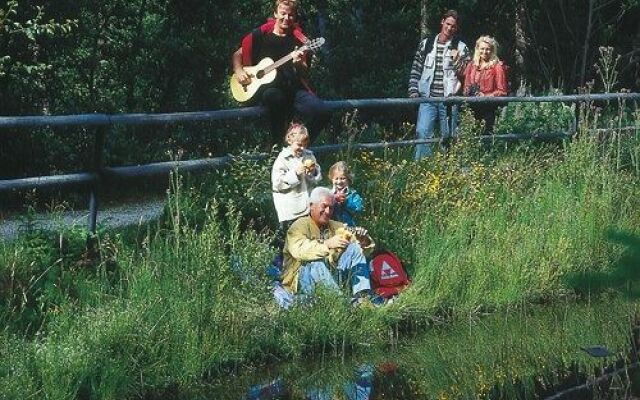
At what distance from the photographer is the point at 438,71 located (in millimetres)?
13078

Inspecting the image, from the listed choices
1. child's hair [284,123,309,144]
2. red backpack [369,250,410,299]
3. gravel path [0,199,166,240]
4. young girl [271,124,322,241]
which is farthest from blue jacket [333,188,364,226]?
gravel path [0,199,166,240]

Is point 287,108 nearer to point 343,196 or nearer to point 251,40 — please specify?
point 251,40

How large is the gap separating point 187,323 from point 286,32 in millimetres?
3328

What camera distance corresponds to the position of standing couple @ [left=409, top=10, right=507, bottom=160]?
12742mm

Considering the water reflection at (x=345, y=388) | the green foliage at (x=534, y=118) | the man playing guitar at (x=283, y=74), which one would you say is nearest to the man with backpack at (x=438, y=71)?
the green foliage at (x=534, y=118)

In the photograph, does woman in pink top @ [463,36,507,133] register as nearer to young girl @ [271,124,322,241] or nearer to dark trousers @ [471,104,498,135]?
dark trousers @ [471,104,498,135]

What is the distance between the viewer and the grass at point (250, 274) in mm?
7102

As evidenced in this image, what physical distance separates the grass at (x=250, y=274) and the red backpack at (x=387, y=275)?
0.37 ft

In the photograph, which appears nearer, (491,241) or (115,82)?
(491,241)

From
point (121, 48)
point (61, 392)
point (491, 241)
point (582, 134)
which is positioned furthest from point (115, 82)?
point (61, 392)

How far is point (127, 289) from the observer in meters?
7.73

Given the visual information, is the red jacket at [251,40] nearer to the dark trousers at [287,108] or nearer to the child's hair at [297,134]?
the dark trousers at [287,108]

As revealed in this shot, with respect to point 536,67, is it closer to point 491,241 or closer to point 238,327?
point 491,241

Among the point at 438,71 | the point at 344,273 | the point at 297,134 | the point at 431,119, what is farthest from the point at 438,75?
the point at 344,273
